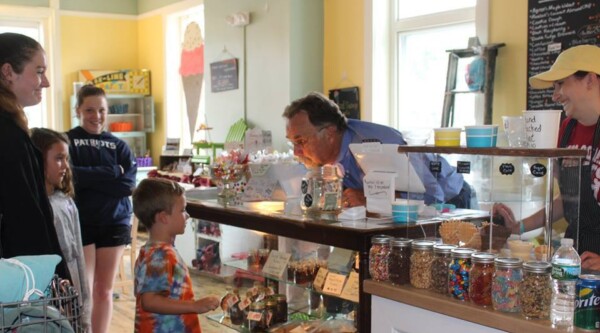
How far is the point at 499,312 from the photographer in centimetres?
182

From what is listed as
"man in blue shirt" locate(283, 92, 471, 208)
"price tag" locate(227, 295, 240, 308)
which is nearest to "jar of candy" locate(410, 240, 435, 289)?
"man in blue shirt" locate(283, 92, 471, 208)

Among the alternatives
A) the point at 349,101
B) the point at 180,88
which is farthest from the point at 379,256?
the point at 180,88

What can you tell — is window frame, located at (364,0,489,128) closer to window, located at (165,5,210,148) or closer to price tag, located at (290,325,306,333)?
price tag, located at (290,325,306,333)

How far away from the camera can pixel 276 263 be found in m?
2.80

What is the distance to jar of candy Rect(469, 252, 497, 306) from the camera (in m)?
1.89

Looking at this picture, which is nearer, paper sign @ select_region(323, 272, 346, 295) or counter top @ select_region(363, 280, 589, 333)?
Result: counter top @ select_region(363, 280, 589, 333)

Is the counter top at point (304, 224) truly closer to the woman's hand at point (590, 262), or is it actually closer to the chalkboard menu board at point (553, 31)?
the woman's hand at point (590, 262)

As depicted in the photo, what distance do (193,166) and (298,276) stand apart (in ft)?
19.4

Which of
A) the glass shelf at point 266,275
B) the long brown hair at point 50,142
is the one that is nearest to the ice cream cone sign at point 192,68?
the long brown hair at point 50,142

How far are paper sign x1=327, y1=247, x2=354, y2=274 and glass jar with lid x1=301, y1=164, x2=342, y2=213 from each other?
0.96 ft

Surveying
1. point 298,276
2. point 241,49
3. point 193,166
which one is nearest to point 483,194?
point 298,276

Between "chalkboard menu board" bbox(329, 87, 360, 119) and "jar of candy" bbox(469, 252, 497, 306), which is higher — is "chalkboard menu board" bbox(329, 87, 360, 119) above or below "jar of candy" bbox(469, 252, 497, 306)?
above

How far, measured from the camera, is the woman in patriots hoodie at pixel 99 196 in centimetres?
366

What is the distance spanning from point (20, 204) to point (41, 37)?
336 inches
